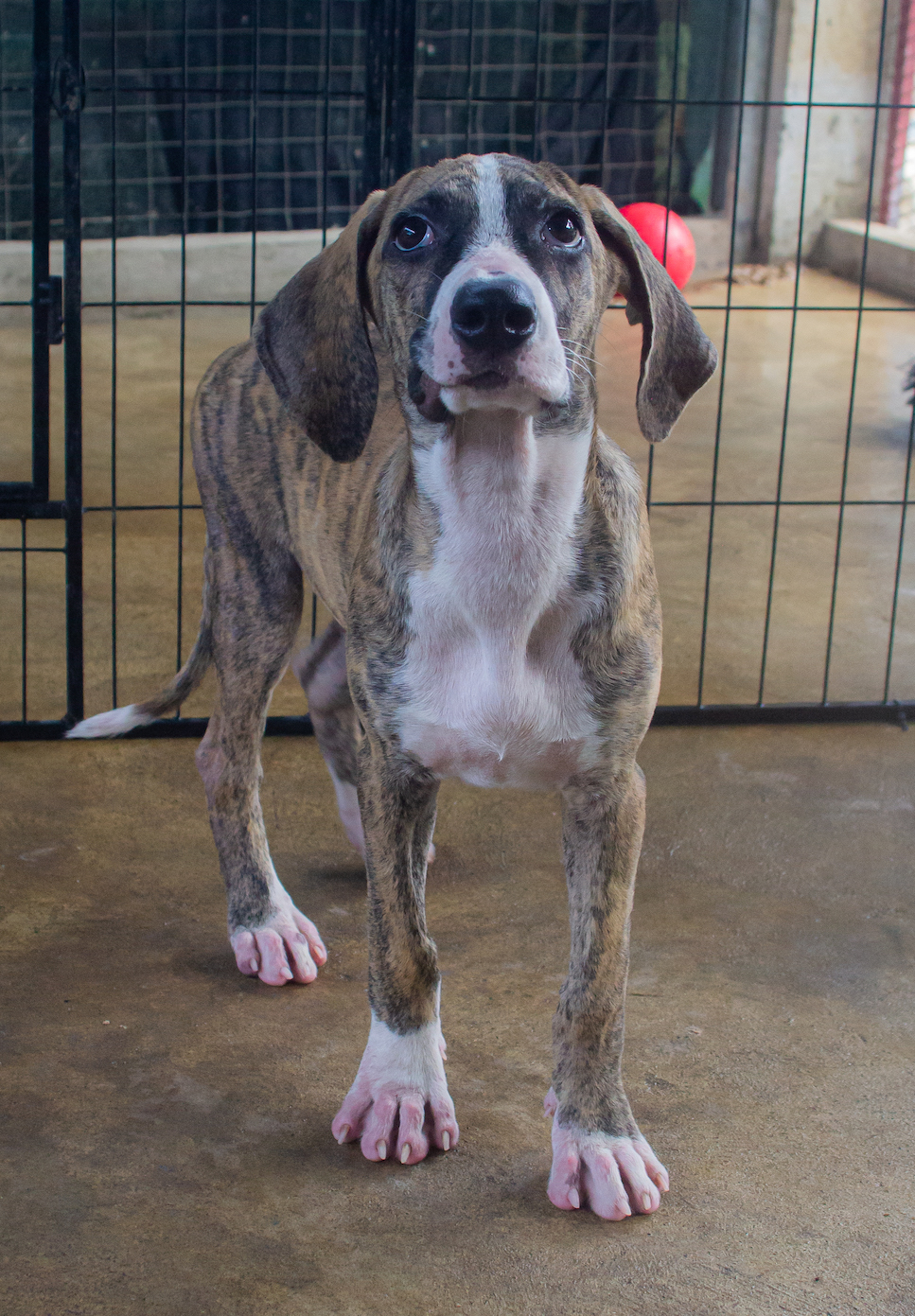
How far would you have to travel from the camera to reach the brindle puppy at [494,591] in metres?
1.79

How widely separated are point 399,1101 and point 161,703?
1056mm

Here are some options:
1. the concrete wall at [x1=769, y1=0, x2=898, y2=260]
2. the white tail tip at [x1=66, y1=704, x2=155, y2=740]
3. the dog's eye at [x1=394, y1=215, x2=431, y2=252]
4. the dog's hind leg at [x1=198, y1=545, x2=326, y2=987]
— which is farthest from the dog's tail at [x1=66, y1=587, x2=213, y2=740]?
the concrete wall at [x1=769, y1=0, x2=898, y2=260]

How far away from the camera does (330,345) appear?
195 cm

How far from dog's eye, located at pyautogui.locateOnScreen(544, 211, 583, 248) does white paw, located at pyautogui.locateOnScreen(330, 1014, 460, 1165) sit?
111cm

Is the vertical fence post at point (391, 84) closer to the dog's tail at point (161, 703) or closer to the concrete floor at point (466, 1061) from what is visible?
the dog's tail at point (161, 703)

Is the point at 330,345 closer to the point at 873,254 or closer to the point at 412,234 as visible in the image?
the point at 412,234

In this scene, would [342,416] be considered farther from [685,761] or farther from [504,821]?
[685,761]

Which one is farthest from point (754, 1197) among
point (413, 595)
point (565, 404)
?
point (565, 404)

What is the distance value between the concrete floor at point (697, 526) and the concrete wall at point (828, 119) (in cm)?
273

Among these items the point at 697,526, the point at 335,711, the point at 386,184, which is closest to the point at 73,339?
the point at 386,184

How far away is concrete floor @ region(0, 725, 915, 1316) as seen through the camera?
178 cm

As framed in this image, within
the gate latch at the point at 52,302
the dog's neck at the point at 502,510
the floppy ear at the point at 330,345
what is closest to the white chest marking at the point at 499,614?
the dog's neck at the point at 502,510

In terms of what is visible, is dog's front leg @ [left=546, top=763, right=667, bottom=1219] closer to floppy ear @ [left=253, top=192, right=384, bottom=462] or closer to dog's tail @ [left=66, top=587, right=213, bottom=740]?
floppy ear @ [left=253, top=192, right=384, bottom=462]

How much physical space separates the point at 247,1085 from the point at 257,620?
0.82 meters
